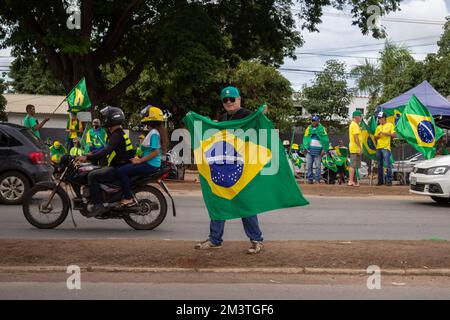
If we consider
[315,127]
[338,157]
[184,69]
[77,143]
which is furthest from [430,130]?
[77,143]

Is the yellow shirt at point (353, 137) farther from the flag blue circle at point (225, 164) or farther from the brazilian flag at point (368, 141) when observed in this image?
the flag blue circle at point (225, 164)

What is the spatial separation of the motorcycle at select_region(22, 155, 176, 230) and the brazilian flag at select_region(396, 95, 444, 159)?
32.3ft

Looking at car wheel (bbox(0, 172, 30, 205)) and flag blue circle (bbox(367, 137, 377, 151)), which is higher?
flag blue circle (bbox(367, 137, 377, 151))

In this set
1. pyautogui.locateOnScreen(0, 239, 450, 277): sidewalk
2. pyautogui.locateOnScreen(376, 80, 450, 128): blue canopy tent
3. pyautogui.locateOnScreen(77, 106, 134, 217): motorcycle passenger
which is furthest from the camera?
pyautogui.locateOnScreen(376, 80, 450, 128): blue canopy tent

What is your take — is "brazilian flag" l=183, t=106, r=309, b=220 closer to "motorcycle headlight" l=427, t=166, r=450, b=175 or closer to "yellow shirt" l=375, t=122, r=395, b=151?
"motorcycle headlight" l=427, t=166, r=450, b=175

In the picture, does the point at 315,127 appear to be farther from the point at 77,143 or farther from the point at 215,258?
the point at 215,258

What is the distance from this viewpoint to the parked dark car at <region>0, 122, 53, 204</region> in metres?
12.9

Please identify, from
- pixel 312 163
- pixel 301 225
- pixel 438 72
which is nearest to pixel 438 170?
pixel 301 225

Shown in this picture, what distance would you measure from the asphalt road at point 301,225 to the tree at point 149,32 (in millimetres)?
6540

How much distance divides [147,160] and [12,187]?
14.2ft

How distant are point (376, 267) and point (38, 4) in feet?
49.9

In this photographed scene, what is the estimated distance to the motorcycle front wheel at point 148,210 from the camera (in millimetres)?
10117

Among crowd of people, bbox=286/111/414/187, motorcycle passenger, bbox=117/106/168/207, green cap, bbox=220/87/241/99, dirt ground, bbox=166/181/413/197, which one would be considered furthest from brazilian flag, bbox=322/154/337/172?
green cap, bbox=220/87/241/99

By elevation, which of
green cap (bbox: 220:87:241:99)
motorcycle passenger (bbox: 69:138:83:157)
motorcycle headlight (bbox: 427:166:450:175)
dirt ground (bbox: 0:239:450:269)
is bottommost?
dirt ground (bbox: 0:239:450:269)
